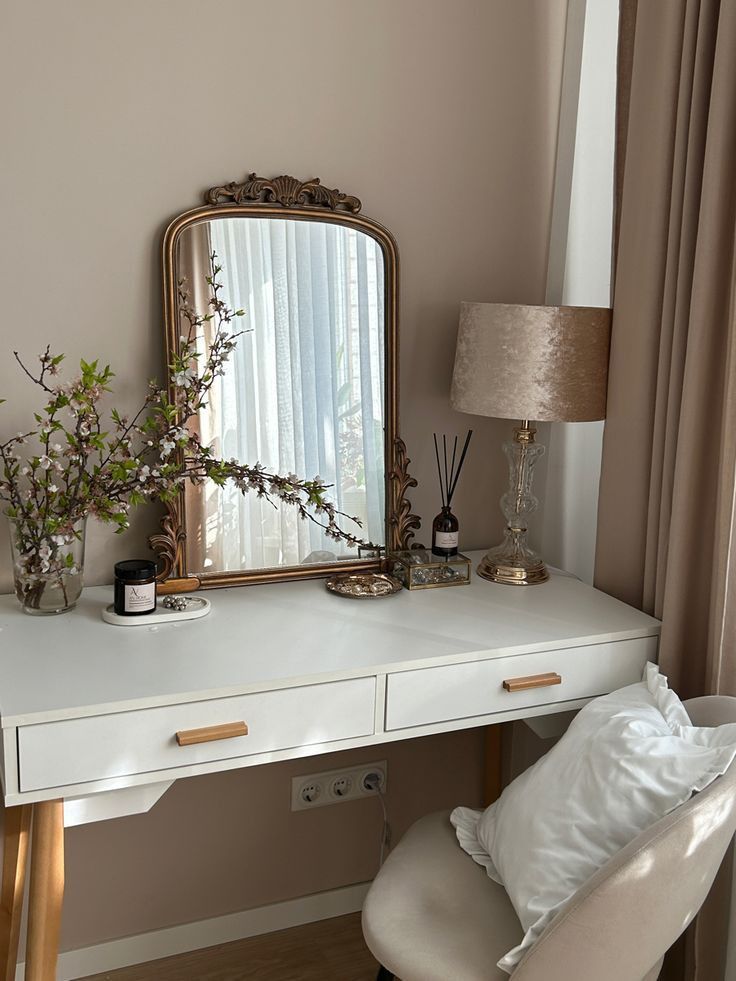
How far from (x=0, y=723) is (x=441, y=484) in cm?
111

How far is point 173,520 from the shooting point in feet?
5.91

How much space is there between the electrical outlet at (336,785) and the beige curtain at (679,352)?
2.27ft

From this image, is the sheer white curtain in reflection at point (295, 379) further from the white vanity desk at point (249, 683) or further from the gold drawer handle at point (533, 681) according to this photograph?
the gold drawer handle at point (533, 681)

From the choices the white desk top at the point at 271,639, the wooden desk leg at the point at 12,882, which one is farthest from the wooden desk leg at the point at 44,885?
the wooden desk leg at the point at 12,882

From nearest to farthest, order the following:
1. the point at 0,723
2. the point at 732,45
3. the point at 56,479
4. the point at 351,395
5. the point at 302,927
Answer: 1. the point at 0,723
2. the point at 732,45
3. the point at 56,479
4. the point at 351,395
5. the point at 302,927

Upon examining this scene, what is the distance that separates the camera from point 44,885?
1.37 metres

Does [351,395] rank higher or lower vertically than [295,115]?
lower

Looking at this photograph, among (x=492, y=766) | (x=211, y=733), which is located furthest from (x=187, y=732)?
(x=492, y=766)

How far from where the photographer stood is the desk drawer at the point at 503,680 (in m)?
1.55

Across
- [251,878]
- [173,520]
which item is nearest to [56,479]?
[173,520]

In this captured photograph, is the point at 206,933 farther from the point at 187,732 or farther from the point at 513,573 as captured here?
the point at 513,573

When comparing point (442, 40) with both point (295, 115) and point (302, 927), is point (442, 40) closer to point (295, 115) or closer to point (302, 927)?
point (295, 115)

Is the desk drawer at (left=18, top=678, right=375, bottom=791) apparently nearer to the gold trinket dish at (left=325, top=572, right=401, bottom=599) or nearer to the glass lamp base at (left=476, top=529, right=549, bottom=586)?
the gold trinket dish at (left=325, top=572, right=401, bottom=599)

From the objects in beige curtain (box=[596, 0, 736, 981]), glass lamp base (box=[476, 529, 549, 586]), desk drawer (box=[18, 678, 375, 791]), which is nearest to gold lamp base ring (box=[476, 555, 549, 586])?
glass lamp base (box=[476, 529, 549, 586])
